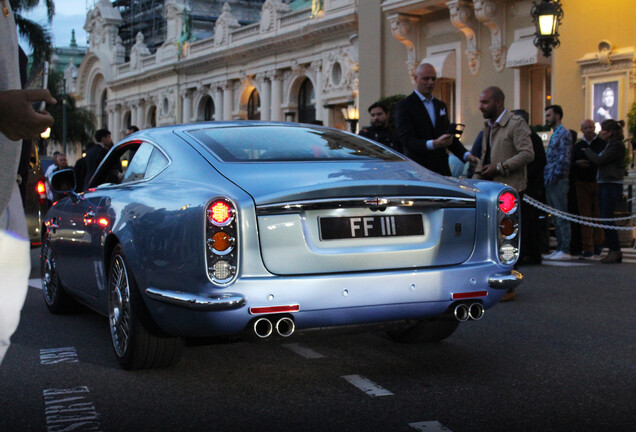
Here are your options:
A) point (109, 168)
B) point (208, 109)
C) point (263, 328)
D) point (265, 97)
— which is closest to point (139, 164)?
point (109, 168)

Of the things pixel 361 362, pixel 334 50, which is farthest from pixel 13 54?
pixel 334 50

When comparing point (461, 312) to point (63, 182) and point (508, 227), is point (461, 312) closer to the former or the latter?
point (508, 227)

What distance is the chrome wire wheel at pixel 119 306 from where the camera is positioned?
5.07 m

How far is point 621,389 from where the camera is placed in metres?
4.61

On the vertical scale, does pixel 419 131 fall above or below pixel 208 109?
below

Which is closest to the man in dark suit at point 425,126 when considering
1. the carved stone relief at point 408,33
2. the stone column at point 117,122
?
the carved stone relief at point 408,33

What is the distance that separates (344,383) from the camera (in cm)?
478

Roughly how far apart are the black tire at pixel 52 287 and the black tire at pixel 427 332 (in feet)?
8.72

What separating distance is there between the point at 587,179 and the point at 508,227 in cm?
851

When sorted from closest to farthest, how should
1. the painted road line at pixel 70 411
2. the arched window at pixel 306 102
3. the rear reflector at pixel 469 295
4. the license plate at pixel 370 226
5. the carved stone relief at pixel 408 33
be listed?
the painted road line at pixel 70 411
the license plate at pixel 370 226
the rear reflector at pixel 469 295
the carved stone relief at pixel 408 33
the arched window at pixel 306 102

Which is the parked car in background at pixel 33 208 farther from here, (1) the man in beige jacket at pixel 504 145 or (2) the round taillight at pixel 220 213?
(2) the round taillight at pixel 220 213

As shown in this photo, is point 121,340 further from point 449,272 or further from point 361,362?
point 449,272

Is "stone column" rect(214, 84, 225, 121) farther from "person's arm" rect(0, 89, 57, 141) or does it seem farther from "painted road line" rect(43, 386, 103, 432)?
"person's arm" rect(0, 89, 57, 141)

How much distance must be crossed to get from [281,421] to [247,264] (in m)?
0.74
